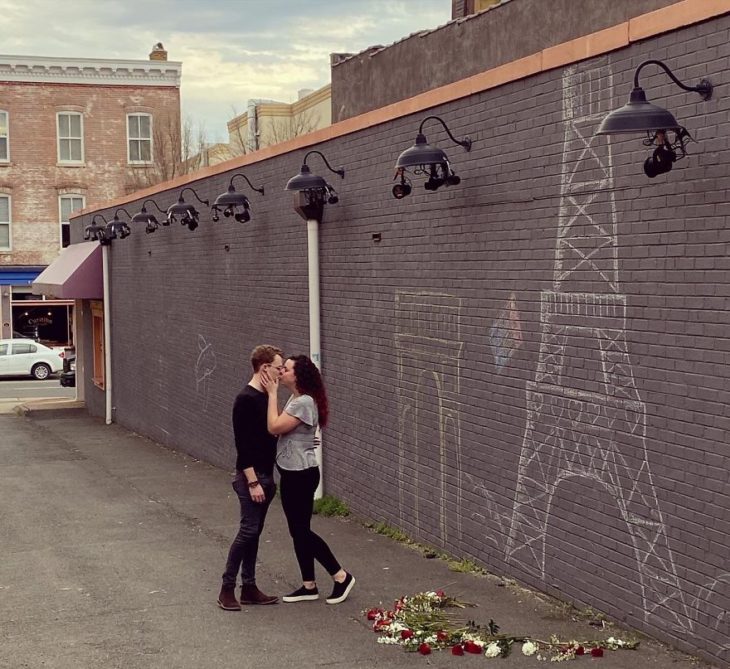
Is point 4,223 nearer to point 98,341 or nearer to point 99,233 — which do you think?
point 98,341

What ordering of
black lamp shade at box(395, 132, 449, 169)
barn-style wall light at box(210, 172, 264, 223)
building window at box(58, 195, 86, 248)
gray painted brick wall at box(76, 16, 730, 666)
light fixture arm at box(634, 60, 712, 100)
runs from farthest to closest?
building window at box(58, 195, 86, 248), barn-style wall light at box(210, 172, 264, 223), black lamp shade at box(395, 132, 449, 169), gray painted brick wall at box(76, 16, 730, 666), light fixture arm at box(634, 60, 712, 100)

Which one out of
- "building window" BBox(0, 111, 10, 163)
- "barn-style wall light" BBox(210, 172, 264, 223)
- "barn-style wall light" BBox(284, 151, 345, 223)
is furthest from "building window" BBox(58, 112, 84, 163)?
"barn-style wall light" BBox(284, 151, 345, 223)

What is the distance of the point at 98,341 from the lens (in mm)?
23141

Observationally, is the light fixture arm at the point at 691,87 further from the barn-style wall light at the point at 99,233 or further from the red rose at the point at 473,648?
the barn-style wall light at the point at 99,233

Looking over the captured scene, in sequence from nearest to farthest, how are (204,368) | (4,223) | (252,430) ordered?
(252,430) → (204,368) → (4,223)

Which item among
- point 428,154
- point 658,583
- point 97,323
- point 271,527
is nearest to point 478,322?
point 428,154

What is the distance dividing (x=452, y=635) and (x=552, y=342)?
6.76 feet

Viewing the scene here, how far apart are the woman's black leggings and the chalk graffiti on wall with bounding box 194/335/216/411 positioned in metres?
7.56

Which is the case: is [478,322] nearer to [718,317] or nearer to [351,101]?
[718,317]

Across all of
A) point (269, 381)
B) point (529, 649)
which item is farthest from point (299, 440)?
point (529, 649)

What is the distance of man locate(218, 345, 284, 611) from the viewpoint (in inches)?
290

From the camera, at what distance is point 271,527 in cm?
1039

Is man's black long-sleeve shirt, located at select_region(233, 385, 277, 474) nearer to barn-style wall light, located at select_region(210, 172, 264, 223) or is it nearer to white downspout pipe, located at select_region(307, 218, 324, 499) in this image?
white downspout pipe, located at select_region(307, 218, 324, 499)

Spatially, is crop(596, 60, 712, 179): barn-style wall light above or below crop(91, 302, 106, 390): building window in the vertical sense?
above
